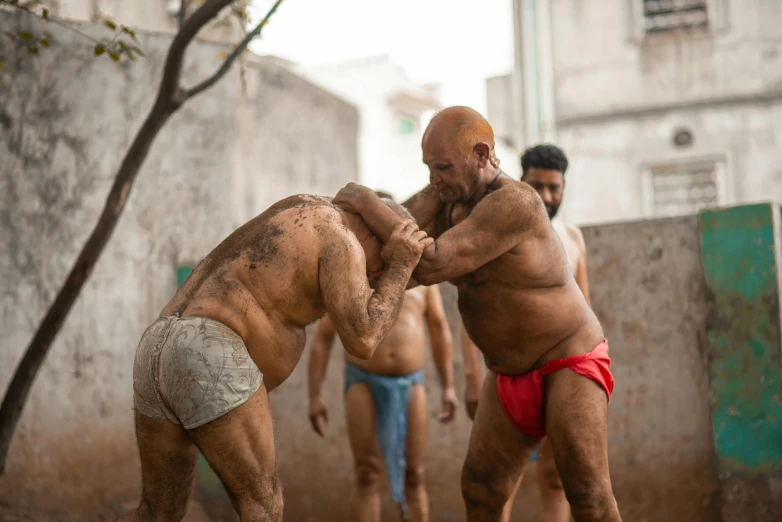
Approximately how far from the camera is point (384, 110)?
27047 millimetres

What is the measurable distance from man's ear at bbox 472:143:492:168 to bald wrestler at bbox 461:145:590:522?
36.9 inches

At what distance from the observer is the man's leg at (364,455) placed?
516cm

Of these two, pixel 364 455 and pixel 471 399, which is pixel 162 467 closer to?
pixel 471 399

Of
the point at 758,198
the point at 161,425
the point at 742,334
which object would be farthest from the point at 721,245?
the point at 758,198

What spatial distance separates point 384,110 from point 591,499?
24.4 metres

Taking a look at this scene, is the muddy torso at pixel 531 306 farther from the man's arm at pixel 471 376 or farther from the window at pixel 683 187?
the window at pixel 683 187

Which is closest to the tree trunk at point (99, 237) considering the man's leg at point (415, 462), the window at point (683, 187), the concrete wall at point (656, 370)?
the man's leg at point (415, 462)

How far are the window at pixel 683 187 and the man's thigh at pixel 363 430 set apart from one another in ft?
25.8

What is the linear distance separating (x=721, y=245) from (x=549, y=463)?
1.98 m

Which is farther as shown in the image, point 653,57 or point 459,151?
point 653,57

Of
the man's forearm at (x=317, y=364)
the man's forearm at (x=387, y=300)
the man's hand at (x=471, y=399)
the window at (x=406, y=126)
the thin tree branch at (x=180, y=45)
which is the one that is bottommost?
the man's hand at (x=471, y=399)

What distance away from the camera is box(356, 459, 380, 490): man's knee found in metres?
5.18

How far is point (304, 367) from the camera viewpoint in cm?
661

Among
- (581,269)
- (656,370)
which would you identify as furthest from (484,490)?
(656,370)
